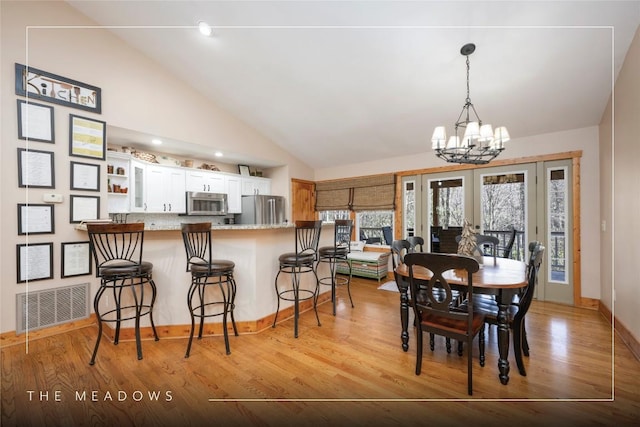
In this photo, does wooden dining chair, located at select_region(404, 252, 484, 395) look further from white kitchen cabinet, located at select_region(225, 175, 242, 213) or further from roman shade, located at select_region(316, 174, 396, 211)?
white kitchen cabinet, located at select_region(225, 175, 242, 213)

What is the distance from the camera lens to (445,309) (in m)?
1.83

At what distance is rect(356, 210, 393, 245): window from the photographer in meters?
5.29

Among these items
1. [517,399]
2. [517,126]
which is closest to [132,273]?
[517,399]

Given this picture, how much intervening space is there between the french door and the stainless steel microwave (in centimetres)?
363

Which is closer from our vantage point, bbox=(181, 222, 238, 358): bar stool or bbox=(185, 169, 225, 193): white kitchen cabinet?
bbox=(181, 222, 238, 358): bar stool

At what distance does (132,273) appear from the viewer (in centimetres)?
210

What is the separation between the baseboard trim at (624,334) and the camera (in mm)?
2148

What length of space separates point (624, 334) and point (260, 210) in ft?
16.4

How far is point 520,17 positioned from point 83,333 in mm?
5201

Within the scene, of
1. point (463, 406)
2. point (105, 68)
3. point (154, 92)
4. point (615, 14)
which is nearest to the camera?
point (463, 406)

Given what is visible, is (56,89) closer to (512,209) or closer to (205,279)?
(205,279)

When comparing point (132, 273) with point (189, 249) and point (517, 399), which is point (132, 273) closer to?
point (189, 249)

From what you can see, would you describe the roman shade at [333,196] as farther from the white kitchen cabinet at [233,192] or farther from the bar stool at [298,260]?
the bar stool at [298,260]

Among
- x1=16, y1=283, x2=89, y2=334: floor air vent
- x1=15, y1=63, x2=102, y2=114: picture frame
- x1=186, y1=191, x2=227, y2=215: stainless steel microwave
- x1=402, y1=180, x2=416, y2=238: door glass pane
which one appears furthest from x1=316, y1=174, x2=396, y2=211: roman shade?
x1=16, y1=283, x2=89, y2=334: floor air vent
